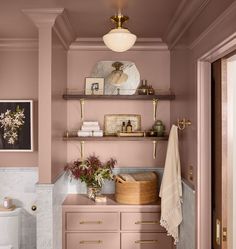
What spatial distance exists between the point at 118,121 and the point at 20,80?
3.89 feet

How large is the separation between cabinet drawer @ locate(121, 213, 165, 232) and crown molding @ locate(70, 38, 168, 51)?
1803mm

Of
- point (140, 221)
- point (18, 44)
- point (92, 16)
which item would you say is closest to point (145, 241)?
point (140, 221)

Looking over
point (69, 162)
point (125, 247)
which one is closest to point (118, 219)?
point (125, 247)

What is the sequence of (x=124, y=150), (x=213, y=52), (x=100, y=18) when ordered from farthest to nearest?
(x=124, y=150)
(x=100, y=18)
(x=213, y=52)

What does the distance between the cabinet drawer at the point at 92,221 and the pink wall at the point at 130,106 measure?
2.22 ft

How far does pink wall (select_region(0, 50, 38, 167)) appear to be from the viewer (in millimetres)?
3729

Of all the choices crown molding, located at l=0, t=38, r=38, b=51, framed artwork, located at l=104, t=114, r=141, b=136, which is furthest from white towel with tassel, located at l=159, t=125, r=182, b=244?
crown molding, located at l=0, t=38, r=38, b=51

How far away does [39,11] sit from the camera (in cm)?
271

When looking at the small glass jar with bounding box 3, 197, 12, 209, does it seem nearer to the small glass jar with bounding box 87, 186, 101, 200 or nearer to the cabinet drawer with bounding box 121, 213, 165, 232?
the small glass jar with bounding box 87, 186, 101, 200

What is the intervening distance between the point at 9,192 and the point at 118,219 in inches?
50.6

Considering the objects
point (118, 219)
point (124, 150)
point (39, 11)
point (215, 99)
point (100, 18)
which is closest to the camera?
point (215, 99)

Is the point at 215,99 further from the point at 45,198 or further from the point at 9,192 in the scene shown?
the point at 9,192

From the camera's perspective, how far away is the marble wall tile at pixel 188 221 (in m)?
2.62

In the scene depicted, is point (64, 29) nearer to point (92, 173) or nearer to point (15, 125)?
point (15, 125)
